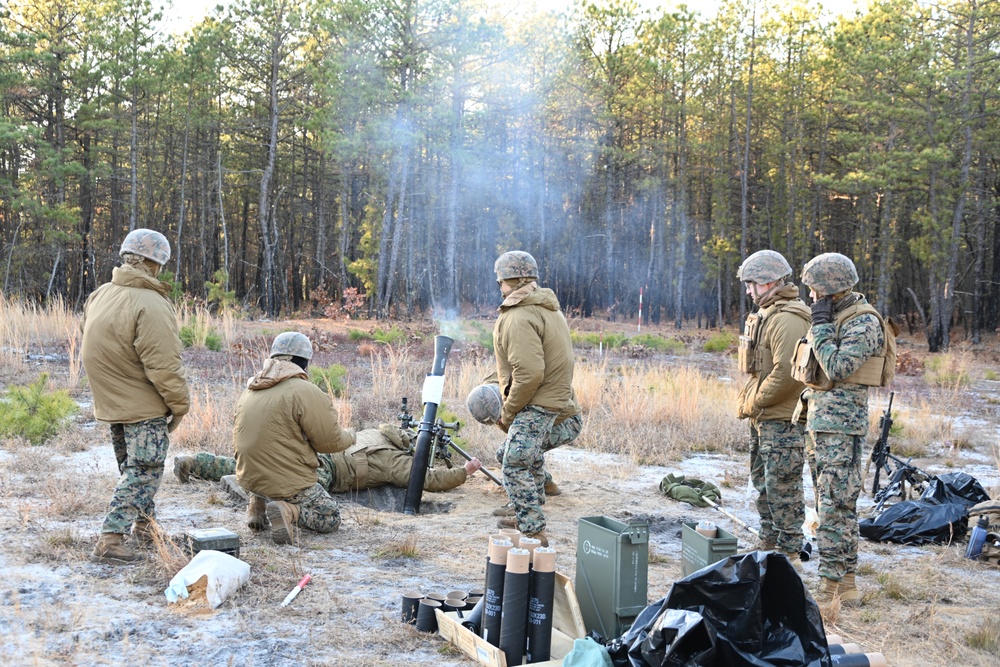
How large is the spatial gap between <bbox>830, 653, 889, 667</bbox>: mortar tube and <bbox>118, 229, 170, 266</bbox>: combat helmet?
4.21 meters

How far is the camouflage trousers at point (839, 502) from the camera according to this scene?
4.78 m

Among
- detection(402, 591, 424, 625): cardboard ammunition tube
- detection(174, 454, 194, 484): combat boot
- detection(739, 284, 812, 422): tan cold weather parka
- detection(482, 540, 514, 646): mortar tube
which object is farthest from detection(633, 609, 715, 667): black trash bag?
detection(174, 454, 194, 484): combat boot

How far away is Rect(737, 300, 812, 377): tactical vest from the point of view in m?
5.48

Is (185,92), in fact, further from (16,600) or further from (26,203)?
(16,600)

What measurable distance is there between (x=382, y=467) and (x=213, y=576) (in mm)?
2947

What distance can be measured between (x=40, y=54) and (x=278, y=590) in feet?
81.5

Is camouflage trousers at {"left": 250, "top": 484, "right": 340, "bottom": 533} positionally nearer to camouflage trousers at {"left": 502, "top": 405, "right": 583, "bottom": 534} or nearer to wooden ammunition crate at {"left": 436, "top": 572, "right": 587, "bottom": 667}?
camouflage trousers at {"left": 502, "top": 405, "right": 583, "bottom": 534}

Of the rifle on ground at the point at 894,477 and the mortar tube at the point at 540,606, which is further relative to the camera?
the rifle on ground at the point at 894,477

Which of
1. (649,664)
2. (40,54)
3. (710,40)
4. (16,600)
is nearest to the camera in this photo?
(649,664)

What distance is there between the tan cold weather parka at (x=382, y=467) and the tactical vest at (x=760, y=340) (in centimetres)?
285

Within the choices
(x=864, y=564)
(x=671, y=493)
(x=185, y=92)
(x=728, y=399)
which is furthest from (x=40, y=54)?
(x=864, y=564)

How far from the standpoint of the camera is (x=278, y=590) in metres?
4.55

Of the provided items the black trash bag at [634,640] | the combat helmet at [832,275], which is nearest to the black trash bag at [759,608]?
the black trash bag at [634,640]

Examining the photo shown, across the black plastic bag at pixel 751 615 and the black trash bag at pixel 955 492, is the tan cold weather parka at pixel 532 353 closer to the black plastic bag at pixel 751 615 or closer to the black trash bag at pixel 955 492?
the black plastic bag at pixel 751 615
